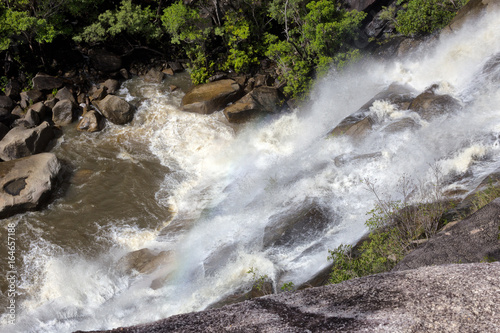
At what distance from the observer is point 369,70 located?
57.0 ft

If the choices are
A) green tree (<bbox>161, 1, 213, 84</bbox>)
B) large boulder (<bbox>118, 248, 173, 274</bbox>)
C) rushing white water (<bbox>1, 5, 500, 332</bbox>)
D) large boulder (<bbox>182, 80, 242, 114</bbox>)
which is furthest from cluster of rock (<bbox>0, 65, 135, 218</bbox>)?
large boulder (<bbox>118, 248, 173, 274</bbox>)

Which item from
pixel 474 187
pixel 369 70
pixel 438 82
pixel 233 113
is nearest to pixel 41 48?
pixel 233 113

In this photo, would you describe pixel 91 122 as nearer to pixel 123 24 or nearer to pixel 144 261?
pixel 123 24

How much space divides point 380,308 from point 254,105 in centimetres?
1342

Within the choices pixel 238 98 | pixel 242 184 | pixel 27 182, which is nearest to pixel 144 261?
pixel 242 184

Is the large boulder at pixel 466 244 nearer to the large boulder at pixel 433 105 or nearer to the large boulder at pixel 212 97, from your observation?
the large boulder at pixel 433 105

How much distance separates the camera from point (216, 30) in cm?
1802

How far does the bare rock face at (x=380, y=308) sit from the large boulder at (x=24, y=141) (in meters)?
13.9

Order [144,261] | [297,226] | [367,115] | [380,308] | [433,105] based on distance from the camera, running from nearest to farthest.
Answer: [380,308] → [297,226] → [144,261] → [433,105] → [367,115]

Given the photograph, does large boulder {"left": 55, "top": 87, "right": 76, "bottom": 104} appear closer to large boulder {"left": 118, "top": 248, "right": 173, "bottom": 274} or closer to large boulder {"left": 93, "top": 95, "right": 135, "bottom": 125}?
large boulder {"left": 93, "top": 95, "right": 135, "bottom": 125}

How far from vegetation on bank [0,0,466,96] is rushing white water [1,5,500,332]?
1.49 metres

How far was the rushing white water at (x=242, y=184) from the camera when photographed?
33.3 ft

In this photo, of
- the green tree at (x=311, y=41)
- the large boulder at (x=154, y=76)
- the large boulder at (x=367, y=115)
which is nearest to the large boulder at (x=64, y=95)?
the large boulder at (x=154, y=76)

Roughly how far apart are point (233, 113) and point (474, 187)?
33.5ft
